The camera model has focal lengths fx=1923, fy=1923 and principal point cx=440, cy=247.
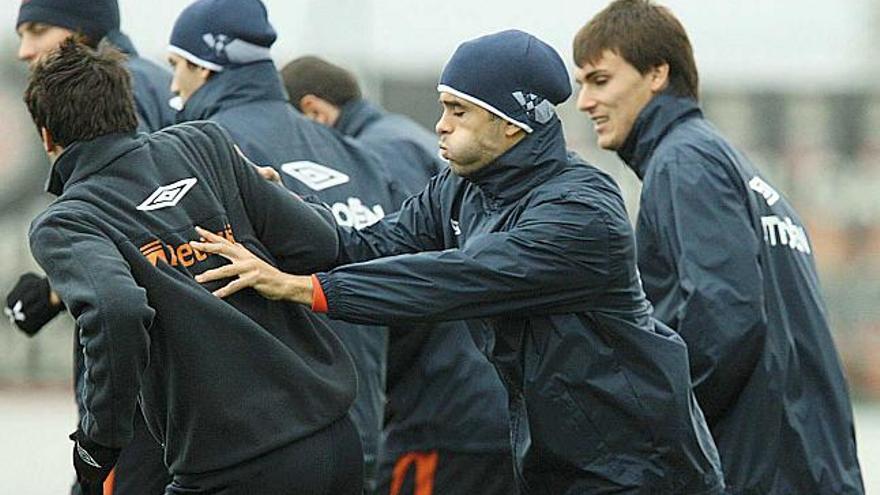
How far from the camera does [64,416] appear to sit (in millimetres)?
13641

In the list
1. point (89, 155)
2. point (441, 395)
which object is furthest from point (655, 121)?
point (89, 155)

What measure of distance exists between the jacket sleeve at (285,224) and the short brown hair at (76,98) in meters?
0.35

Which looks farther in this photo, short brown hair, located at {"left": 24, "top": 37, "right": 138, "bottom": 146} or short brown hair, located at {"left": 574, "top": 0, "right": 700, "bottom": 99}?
short brown hair, located at {"left": 574, "top": 0, "right": 700, "bottom": 99}

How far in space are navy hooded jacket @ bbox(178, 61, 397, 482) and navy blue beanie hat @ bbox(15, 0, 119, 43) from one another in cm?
69

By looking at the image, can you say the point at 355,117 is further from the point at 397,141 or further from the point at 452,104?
the point at 452,104

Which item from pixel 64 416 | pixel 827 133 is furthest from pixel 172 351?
pixel 827 133

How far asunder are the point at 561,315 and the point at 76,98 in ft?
4.24

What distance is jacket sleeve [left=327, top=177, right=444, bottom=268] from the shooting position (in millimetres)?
5180

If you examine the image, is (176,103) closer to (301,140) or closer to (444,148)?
(301,140)

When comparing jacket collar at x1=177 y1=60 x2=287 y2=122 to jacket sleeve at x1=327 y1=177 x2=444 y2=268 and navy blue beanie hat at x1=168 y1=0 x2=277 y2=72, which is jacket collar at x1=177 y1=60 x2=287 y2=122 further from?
jacket sleeve at x1=327 y1=177 x2=444 y2=268

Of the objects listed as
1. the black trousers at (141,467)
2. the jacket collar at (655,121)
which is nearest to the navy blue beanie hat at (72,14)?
the black trousers at (141,467)

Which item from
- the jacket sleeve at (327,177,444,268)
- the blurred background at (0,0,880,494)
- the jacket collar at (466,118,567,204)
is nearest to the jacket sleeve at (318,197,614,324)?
the jacket collar at (466,118,567,204)

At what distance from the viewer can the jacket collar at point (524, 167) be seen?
4781mm

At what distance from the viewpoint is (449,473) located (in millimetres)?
6602
